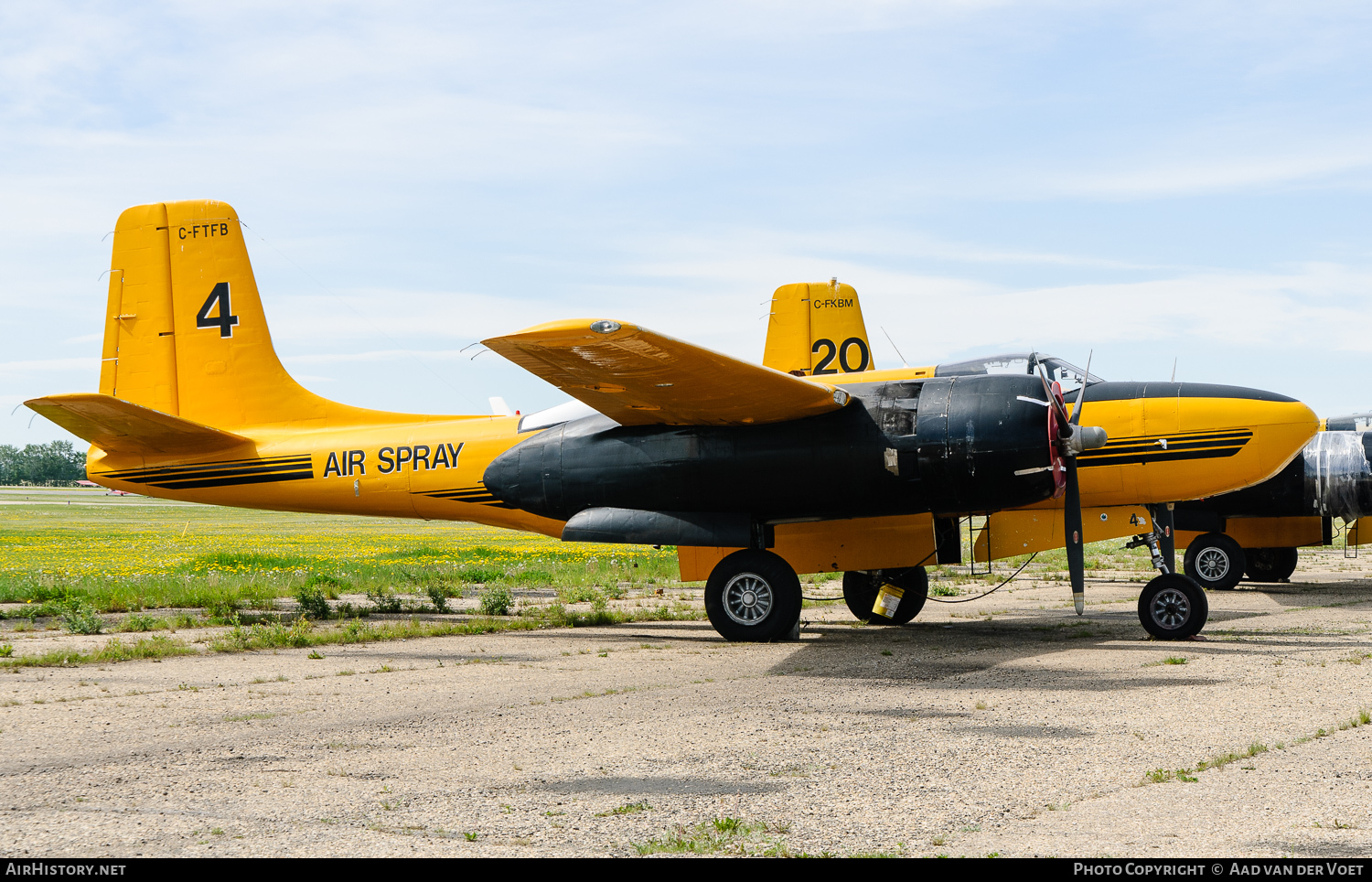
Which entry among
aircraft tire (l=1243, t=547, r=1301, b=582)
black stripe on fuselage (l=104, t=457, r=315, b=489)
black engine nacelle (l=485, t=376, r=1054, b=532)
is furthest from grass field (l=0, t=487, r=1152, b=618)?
black engine nacelle (l=485, t=376, r=1054, b=532)

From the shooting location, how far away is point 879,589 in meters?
14.6

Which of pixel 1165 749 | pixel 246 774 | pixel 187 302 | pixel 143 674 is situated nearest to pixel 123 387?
pixel 187 302

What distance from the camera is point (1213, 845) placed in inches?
175

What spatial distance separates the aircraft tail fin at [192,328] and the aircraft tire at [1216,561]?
1501cm

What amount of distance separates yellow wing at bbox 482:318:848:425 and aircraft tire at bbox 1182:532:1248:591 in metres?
11.3

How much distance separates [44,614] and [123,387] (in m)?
3.30

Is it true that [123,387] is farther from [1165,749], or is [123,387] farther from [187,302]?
[1165,749]

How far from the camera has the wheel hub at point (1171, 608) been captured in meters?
11.8

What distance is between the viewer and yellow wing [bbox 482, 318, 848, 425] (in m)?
9.62

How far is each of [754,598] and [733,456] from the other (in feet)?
5.30

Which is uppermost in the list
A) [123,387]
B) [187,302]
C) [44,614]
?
[187,302]

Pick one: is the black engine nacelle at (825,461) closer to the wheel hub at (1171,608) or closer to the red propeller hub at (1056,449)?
the red propeller hub at (1056,449)

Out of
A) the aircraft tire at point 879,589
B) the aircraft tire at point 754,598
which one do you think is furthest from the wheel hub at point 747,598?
the aircraft tire at point 879,589

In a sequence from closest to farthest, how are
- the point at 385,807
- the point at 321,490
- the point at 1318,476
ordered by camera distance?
Answer: the point at 385,807 → the point at 321,490 → the point at 1318,476
